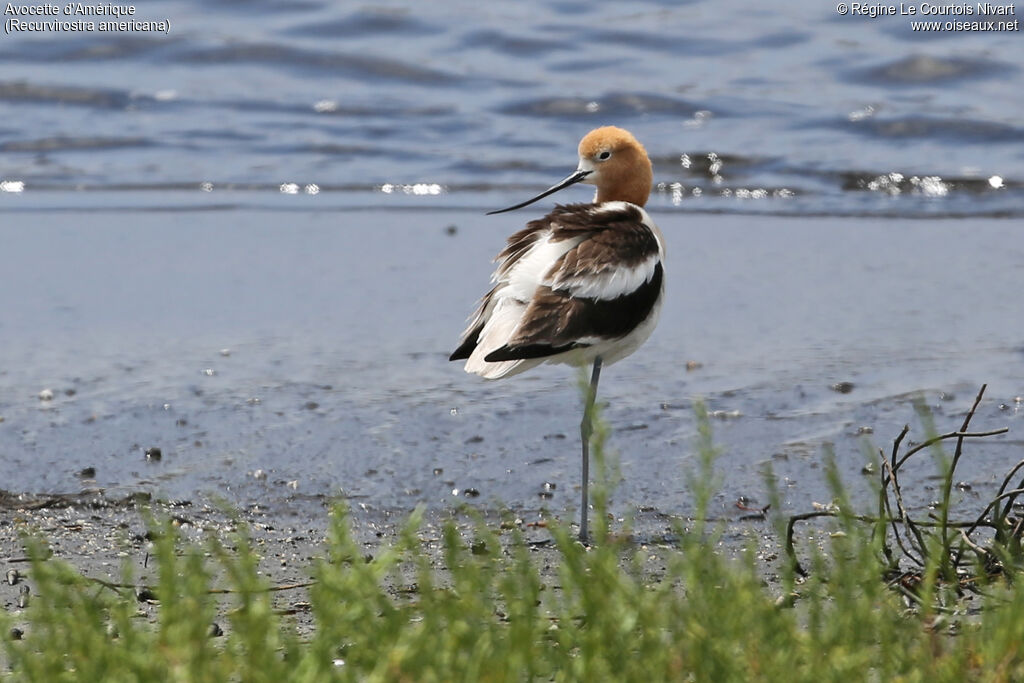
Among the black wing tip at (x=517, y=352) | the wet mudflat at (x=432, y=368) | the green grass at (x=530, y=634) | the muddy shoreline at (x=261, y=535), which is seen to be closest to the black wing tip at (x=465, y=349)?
the black wing tip at (x=517, y=352)

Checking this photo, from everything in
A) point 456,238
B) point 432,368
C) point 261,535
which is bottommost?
point 261,535

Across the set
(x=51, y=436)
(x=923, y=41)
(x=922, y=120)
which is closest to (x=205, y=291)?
(x=51, y=436)

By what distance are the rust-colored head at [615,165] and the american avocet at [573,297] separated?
47 centimetres

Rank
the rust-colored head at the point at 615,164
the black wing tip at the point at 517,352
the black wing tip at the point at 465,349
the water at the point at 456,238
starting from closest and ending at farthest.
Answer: the black wing tip at the point at 517,352, the black wing tip at the point at 465,349, the water at the point at 456,238, the rust-colored head at the point at 615,164

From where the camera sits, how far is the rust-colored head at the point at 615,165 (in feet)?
19.4

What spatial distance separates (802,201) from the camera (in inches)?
372

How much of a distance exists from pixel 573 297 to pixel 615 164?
1.11m

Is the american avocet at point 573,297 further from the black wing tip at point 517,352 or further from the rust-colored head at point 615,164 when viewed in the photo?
the rust-colored head at point 615,164

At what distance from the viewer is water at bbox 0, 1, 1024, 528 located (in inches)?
214

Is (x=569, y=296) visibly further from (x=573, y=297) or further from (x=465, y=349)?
(x=465, y=349)

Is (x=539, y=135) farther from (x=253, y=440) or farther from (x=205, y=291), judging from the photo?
(x=253, y=440)

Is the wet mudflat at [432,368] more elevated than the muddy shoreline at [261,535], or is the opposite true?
the wet mudflat at [432,368]

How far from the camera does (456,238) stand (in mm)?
8492

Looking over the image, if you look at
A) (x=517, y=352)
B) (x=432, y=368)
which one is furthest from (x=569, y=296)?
(x=432, y=368)
